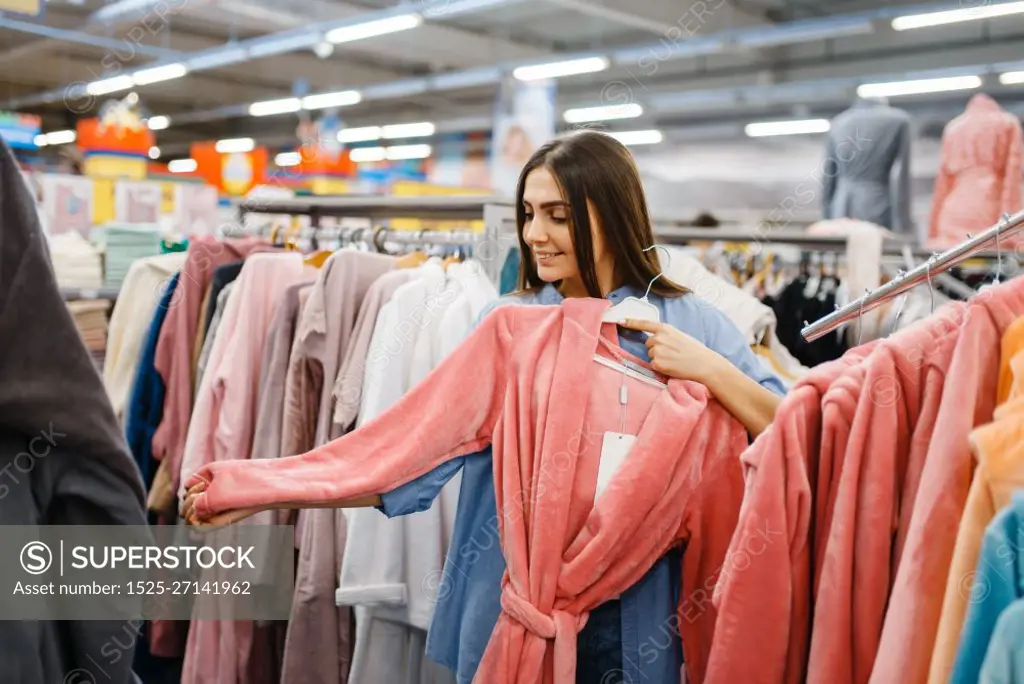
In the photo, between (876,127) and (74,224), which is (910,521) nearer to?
(876,127)

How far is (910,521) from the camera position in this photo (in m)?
1.24

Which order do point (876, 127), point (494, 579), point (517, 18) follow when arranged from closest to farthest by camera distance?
point (494, 579), point (876, 127), point (517, 18)

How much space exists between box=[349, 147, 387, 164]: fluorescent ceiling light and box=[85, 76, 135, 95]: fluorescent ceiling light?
6.17 meters

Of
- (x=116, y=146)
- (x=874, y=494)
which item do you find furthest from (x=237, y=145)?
(x=874, y=494)

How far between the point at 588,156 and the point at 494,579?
2.86ft

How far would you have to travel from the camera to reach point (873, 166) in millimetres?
5184

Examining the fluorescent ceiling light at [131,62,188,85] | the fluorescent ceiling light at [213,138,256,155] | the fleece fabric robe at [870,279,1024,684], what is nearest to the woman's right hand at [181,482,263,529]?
the fleece fabric robe at [870,279,1024,684]

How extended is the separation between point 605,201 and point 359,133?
16.1 m

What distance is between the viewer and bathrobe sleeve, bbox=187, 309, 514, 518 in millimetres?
1526

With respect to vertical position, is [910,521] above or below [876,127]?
below

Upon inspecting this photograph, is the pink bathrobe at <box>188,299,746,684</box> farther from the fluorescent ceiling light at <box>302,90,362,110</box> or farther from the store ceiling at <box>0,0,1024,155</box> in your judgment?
the fluorescent ceiling light at <box>302,90,362,110</box>

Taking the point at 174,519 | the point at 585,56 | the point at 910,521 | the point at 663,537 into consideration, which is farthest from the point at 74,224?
the point at 910,521

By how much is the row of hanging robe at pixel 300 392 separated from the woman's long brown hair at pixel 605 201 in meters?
0.58

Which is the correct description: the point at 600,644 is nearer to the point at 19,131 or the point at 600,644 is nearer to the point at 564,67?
the point at 564,67
